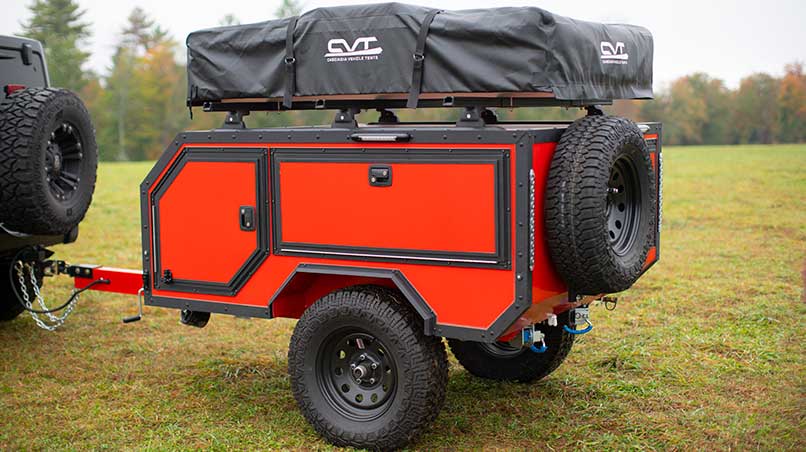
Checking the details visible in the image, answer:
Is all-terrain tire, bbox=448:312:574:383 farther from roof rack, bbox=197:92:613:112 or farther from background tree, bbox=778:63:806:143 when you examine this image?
background tree, bbox=778:63:806:143

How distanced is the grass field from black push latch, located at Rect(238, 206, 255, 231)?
123 centimetres

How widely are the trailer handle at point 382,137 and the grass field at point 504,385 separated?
1787 mm

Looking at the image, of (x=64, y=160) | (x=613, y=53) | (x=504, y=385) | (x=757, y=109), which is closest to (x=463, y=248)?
(x=613, y=53)

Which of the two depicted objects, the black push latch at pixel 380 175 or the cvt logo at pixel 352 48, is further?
the cvt logo at pixel 352 48

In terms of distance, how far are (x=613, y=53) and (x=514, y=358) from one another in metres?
2.20

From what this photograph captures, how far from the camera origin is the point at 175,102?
45781mm

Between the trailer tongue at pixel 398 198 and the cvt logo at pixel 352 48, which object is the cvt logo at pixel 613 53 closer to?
the trailer tongue at pixel 398 198

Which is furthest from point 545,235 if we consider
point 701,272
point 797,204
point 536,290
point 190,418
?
point 797,204

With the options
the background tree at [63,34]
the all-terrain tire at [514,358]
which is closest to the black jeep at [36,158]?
the all-terrain tire at [514,358]

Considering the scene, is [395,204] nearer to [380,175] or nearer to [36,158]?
[380,175]

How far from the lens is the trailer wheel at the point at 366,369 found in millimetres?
5156

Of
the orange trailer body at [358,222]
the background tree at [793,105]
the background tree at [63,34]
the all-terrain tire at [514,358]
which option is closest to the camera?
the orange trailer body at [358,222]

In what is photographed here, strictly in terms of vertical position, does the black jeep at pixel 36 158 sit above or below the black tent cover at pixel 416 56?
below

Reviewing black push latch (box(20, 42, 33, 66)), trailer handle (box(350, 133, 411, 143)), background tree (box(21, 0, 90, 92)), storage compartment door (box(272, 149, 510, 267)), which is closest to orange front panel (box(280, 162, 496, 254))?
storage compartment door (box(272, 149, 510, 267))
